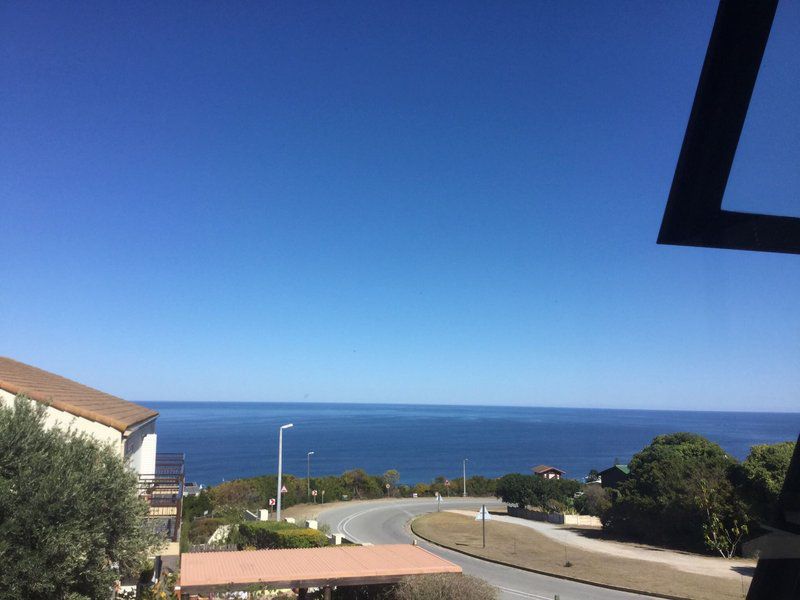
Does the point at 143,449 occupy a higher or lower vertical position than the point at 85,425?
lower

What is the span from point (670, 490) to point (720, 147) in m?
28.2

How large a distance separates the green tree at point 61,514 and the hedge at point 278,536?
40.6 ft

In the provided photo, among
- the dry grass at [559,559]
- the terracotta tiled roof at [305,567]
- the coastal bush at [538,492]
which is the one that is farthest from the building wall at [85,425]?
the coastal bush at [538,492]

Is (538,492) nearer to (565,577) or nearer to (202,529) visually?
(565,577)

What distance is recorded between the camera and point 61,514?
8.10 meters

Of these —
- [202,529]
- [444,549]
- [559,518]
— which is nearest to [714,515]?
[444,549]

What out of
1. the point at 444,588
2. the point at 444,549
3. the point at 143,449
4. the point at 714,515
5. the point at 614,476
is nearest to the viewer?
the point at 444,588

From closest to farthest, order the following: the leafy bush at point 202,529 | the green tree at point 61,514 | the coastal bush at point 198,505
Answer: the green tree at point 61,514 < the leafy bush at point 202,529 < the coastal bush at point 198,505

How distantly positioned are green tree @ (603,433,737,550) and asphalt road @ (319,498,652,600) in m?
6.25

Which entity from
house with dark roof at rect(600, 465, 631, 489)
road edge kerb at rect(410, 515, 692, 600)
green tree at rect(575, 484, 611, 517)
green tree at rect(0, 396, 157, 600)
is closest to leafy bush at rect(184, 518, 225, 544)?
road edge kerb at rect(410, 515, 692, 600)

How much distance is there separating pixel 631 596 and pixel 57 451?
15.2 metres

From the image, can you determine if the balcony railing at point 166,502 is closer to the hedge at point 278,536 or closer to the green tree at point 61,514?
the green tree at point 61,514

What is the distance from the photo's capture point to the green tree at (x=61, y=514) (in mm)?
7637

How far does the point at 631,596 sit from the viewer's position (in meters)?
16.4
